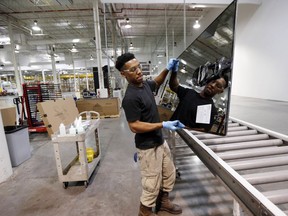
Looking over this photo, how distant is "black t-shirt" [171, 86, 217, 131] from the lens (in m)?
1.26

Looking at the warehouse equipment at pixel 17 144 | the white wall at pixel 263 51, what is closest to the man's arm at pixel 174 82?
the warehouse equipment at pixel 17 144

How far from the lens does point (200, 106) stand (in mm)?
1322

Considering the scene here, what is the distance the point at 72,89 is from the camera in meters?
20.1

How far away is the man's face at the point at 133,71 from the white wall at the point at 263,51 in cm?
603

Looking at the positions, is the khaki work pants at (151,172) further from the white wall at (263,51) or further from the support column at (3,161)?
the white wall at (263,51)

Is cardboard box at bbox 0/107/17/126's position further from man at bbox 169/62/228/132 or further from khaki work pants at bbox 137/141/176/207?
man at bbox 169/62/228/132

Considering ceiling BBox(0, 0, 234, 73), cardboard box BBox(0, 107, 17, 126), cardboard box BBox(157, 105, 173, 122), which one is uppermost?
ceiling BBox(0, 0, 234, 73)

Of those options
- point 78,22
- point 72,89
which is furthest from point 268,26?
point 72,89

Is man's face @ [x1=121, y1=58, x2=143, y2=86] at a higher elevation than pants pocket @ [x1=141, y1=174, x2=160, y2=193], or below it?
higher

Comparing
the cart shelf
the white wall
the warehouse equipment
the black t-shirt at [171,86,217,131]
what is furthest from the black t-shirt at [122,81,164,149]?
the white wall

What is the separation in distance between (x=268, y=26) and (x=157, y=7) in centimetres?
440

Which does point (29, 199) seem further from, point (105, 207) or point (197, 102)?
point (197, 102)

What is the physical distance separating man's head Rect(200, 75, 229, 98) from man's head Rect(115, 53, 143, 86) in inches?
20.2

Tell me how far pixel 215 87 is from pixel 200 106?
0.18 m
